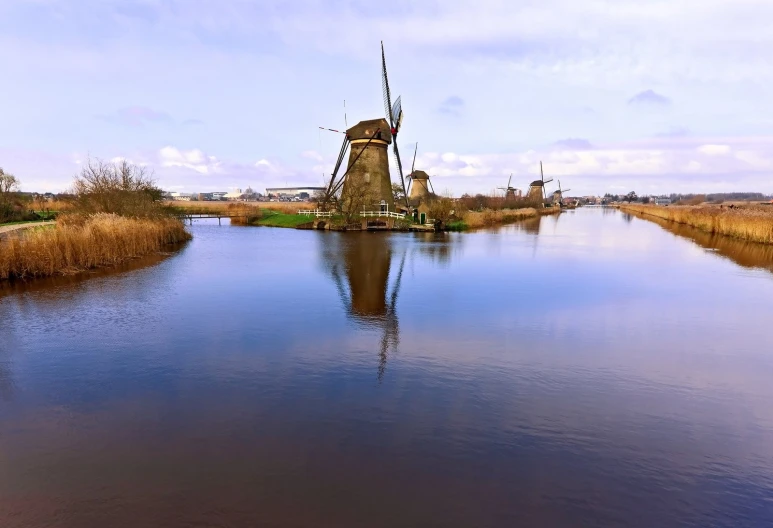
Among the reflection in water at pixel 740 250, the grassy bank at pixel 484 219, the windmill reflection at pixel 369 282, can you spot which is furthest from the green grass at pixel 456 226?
the reflection in water at pixel 740 250

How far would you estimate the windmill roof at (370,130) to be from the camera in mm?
34250

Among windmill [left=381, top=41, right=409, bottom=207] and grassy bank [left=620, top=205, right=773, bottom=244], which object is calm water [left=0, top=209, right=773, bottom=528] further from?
windmill [left=381, top=41, right=409, bottom=207]

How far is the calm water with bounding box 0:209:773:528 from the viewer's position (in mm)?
4074

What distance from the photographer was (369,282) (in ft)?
45.7

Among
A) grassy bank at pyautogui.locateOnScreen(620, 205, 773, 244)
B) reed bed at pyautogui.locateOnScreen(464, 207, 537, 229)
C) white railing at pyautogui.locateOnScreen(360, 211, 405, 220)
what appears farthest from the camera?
reed bed at pyautogui.locateOnScreen(464, 207, 537, 229)

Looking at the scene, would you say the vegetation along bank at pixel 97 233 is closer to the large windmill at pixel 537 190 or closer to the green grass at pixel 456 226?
the green grass at pixel 456 226

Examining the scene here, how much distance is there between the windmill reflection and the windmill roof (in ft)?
38.8

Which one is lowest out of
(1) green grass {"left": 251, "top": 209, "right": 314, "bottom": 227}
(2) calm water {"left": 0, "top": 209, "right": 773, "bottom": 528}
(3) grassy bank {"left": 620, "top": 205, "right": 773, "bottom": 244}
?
(2) calm water {"left": 0, "top": 209, "right": 773, "bottom": 528}

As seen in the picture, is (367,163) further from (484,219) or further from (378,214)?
(484,219)

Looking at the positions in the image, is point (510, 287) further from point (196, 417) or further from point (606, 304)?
point (196, 417)

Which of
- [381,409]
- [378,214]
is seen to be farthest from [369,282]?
[378,214]

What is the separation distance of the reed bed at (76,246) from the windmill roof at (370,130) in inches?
680

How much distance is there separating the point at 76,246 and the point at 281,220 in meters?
26.0

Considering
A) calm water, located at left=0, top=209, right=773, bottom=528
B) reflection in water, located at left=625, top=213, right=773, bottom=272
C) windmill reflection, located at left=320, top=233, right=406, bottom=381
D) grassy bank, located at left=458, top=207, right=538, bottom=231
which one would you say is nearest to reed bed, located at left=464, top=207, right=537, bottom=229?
grassy bank, located at left=458, top=207, right=538, bottom=231
